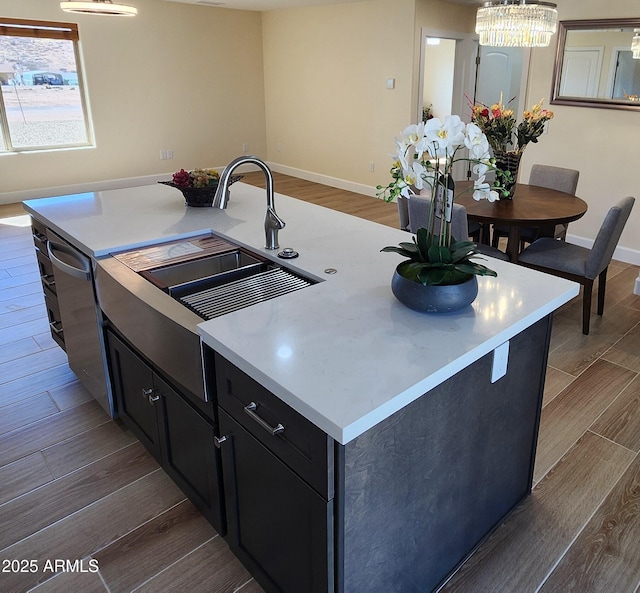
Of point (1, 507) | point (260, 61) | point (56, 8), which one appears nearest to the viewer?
point (1, 507)

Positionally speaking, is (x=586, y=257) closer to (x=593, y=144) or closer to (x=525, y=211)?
(x=525, y=211)

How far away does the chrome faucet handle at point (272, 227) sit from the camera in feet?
6.66

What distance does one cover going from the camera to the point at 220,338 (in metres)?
1.43

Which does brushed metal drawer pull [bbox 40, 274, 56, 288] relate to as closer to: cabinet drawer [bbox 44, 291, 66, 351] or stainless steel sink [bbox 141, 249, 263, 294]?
cabinet drawer [bbox 44, 291, 66, 351]

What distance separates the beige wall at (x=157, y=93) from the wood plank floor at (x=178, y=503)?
14.9 feet

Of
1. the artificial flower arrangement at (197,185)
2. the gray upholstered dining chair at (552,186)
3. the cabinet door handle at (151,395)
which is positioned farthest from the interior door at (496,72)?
the cabinet door handle at (151,395)

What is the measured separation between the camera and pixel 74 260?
2250 millimetres

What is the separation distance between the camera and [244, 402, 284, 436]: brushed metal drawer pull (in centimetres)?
131

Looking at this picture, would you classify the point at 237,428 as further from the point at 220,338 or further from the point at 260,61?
the point at 260,61

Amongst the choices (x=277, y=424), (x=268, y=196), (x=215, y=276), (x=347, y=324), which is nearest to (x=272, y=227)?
(x=268, y=196)

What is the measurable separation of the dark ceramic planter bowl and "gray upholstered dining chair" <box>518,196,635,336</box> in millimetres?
2082

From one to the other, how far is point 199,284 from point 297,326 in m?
0.61

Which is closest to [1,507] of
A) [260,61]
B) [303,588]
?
[303,588]

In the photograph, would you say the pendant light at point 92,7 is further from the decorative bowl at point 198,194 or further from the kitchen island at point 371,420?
the kitchen island at point 371,420
